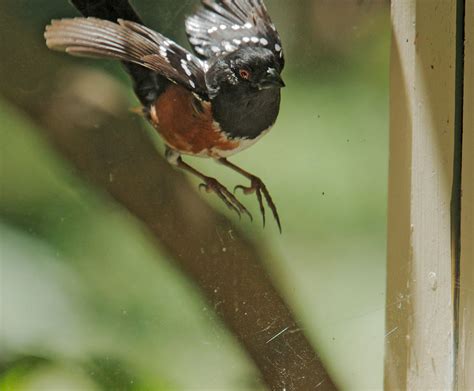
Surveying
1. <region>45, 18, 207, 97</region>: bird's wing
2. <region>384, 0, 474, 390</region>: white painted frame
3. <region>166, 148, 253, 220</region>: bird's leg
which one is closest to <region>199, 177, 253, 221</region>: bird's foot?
<region>166, 148, 253, 220</region>: bird's leg

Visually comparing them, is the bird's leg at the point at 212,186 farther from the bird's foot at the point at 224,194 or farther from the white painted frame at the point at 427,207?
the white painted frame at the point at 427,207

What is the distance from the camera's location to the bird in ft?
3.51

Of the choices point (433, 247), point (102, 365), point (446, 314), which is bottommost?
point (446, 314)

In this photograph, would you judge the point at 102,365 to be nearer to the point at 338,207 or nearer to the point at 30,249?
the point at 30,249

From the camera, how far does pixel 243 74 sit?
1.12 meters

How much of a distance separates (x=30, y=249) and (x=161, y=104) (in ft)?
0.81

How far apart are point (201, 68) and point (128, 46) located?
104mm

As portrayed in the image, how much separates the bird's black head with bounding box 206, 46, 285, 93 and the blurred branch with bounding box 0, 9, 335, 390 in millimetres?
117

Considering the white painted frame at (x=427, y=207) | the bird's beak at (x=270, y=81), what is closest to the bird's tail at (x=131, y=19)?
the bird's beak at (x=270, y=81)

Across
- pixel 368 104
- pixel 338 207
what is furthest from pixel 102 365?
pixel 368 104

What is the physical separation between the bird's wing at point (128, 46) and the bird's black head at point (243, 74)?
0.06ft

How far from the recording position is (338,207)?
1.30 m

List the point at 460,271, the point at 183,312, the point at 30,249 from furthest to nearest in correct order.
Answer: the point at 460,271
the point at 183,312
the point at 30,249

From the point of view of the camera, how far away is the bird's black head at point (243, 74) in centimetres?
112
